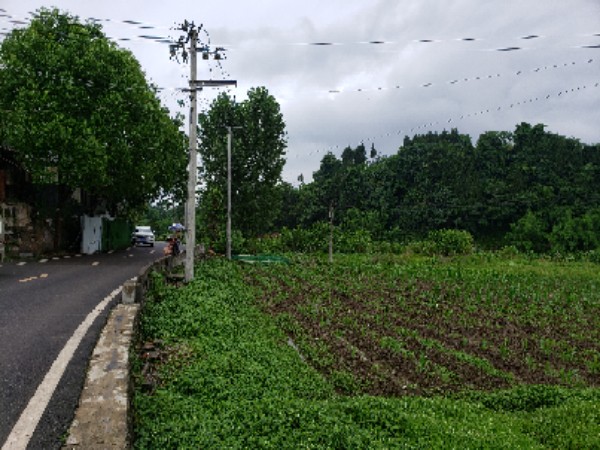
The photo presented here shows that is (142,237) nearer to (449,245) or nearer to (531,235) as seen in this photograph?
(449,245)

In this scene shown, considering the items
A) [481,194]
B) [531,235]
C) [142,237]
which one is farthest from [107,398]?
[481,194]

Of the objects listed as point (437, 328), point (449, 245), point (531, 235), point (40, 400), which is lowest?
point (437, 328)

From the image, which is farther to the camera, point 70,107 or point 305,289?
point 70,107

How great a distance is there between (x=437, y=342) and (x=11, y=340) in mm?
9544

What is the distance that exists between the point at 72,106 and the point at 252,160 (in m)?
19.6

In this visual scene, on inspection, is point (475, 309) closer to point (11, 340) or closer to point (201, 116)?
point (11, 340)

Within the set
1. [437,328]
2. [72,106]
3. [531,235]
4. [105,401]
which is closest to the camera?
[105,401]

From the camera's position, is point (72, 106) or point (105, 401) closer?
point (105, 401)

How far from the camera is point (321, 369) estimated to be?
394 inches

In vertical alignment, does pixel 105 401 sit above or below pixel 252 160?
below

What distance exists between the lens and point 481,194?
229ft

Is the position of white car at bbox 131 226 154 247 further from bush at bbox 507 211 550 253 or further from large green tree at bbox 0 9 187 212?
bush at bbox 507 211 550 253

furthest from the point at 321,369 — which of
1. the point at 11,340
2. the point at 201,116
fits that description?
the point at 201,116

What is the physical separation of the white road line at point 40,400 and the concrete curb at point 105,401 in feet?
2.22
